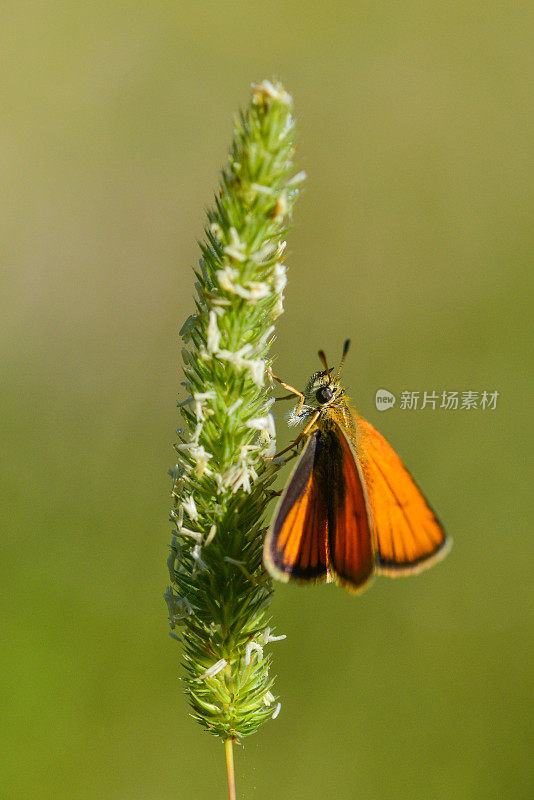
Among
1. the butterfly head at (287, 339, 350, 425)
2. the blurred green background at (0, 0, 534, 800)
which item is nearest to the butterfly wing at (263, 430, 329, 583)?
the butterfly head at (287, 339, 350, 425)

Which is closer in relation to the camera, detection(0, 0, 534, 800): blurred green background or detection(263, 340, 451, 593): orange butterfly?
detection(263, 340, 451, 593): orange butterfly

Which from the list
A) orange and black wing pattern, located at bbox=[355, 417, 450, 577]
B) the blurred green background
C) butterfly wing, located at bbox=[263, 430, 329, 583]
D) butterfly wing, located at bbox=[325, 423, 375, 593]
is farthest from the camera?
the blurred green background

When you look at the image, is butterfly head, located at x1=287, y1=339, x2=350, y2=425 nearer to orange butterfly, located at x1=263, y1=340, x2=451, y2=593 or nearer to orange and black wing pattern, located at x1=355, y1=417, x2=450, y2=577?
orange butterfly, located at x1=263, y1=340, x2=451, y2=593

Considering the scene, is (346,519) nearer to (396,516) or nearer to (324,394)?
(396,516)

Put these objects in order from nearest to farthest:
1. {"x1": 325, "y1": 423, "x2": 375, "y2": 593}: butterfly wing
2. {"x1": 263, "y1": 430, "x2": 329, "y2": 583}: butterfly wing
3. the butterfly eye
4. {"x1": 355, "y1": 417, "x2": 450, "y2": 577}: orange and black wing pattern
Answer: {"x1": 263, "y1": 430, "x2": 329, "y2": 583}: butterfly wing < {"x1": 325, "y1": 423, "x2": 375, "y2": 593}: butterfly wing < {"x1": 355, "y1": 417, "x2": 450, "y2": 577}: orange and black wing pattern < the butterfly eye

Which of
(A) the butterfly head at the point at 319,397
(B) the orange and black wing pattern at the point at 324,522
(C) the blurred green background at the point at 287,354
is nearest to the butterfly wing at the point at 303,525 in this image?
(B) the orange and black wing pattern at the point at 324,522

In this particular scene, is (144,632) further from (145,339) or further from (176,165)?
(176,165)

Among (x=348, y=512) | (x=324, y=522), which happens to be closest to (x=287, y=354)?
(x=324, y=522)

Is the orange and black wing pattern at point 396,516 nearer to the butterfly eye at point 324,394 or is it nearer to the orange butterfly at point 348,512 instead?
the orange butterfly at point 348,512
